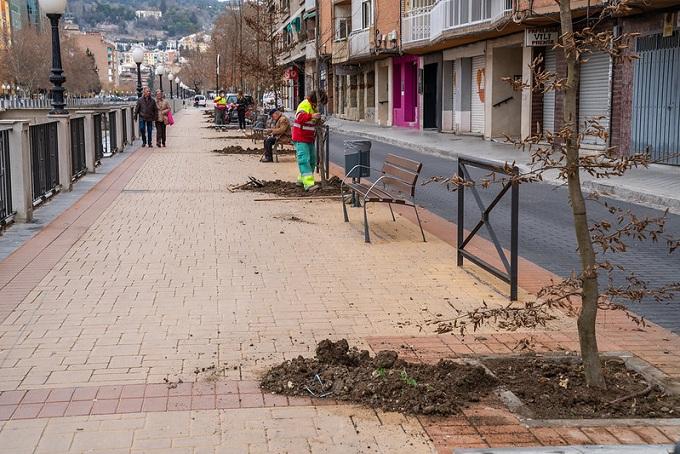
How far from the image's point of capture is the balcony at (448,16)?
88.6ft

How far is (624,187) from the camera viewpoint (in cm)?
1525

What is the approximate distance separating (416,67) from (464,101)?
866 centimetres

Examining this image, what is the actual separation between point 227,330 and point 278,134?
13.6 metres

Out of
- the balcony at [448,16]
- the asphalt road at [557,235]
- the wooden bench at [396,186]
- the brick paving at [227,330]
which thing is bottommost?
the asphalt road at [557,235]

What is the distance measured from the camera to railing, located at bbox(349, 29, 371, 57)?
45.7 metres

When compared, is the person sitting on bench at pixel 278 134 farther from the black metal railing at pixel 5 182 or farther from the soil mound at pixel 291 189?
the black metal railing at pixel 5 182

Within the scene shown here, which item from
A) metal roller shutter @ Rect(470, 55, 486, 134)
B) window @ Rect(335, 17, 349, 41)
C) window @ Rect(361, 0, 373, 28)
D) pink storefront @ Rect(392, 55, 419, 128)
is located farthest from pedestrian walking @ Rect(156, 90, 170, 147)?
window @ Rect(335, 17, 349, 41)

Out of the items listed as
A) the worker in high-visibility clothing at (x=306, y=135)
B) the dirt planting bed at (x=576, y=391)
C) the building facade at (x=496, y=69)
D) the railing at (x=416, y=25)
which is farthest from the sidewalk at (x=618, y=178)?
the railing at (x=416, y=25)

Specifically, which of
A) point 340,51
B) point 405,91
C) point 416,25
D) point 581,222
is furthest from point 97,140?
point 340,51

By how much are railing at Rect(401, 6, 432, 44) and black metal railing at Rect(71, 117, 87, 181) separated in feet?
67.4

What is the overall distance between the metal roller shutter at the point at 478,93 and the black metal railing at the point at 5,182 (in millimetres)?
24141

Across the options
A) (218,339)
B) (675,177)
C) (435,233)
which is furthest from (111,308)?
(675,177)

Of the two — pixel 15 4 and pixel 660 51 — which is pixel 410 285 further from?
pixel 15 4

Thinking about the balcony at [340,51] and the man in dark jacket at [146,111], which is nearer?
the man in dark jacket at [146,111]
